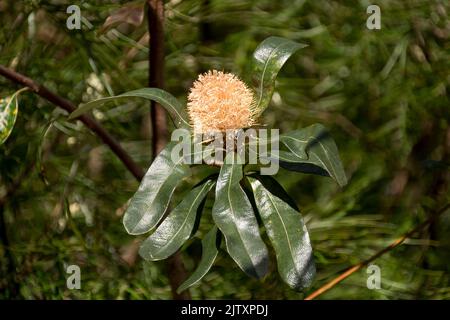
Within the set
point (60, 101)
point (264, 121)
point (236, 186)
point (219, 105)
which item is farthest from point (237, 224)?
point (264, 121)

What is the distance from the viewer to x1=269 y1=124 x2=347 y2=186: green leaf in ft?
2.60

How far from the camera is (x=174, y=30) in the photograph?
1580mm

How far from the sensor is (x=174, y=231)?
0.84 metres

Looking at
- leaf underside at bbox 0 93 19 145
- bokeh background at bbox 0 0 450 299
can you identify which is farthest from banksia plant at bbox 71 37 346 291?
bokeh background at bbox 0 0 450 299

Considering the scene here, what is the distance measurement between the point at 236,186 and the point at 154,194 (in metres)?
0.08

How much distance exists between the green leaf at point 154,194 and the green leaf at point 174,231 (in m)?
0.03

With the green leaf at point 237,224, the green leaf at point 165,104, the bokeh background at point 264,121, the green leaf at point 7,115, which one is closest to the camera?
the green leaf at point 237,224

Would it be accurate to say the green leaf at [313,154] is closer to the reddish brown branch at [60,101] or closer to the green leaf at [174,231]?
the green leaf at [174,231]

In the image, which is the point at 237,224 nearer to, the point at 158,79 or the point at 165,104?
the point at 165,104

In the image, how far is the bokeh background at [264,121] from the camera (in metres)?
1.41

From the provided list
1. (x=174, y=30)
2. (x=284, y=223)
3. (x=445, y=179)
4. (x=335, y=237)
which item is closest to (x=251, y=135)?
(x=284, y=223)

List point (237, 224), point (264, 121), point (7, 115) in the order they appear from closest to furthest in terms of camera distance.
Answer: point (237, 224)
point (7, 115)
point (264, 121)

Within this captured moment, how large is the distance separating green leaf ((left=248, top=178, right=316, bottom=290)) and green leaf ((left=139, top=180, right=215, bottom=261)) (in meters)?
0.07

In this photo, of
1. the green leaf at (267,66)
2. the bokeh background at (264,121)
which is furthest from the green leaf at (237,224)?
the bokeh background at (264,121)
